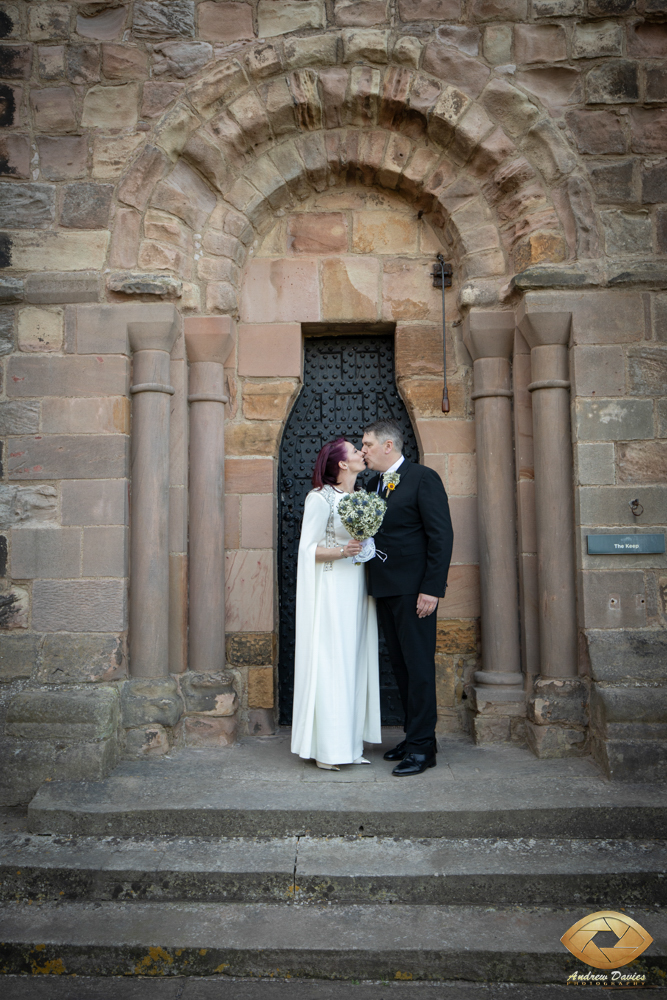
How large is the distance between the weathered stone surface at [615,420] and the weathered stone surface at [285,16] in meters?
2.83

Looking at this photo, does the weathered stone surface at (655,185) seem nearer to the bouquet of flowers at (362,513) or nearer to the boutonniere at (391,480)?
the boutonniere at (391,480)

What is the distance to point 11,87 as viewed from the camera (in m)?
4.50

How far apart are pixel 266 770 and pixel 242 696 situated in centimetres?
80

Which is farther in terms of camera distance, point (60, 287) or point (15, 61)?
point (15, 61)

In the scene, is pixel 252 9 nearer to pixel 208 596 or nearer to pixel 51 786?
pixel 208 596

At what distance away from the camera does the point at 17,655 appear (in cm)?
416

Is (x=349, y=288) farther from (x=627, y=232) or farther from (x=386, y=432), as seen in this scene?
(x=627, y=232)

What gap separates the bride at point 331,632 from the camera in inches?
153

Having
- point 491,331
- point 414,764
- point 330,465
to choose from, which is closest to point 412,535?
point 330,465

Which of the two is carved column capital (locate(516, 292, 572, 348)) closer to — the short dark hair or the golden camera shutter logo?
the short dark hair

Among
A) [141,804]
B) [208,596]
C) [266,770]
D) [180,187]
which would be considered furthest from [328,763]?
[180,187]

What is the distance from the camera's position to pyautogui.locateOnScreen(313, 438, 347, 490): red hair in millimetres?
4043

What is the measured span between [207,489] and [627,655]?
254 centimetres

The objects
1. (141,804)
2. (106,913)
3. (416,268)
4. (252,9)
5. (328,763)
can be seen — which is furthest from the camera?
(416,268)
